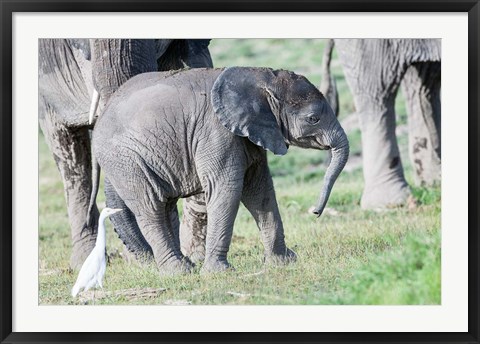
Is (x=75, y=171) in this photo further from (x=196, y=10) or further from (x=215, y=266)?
(x=196, y=10)

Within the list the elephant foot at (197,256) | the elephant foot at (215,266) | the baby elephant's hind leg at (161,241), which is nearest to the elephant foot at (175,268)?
the baby elephant's hind leg at (161,241)

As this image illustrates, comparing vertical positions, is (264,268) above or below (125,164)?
below

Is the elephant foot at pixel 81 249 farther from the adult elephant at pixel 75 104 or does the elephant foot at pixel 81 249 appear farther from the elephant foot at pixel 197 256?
the elephant foot at pixel 197 256

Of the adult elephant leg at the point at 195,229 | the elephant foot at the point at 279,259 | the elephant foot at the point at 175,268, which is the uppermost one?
the adult elephant leg at the point at 195,229

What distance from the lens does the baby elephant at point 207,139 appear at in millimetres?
11719

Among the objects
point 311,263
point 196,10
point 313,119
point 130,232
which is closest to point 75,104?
point 130,232

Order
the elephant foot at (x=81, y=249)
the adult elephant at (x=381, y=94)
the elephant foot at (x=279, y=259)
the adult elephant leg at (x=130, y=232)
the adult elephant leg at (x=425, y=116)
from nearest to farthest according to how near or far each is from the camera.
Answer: the elephant foot at (x=279, y=259), the adult elephant leg at (x=130, y=232), the elephant foot at (x=81, y=249), the adult elephant at (x=381, y=94), the adult elephant leg at (x=425, y=116)

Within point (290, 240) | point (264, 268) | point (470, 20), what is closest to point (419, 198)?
point (290, 240)

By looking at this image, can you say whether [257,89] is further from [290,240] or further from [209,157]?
[290,240]

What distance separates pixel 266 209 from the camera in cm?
1216

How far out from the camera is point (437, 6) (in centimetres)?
1084

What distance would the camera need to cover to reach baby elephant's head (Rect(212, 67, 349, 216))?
38.3ft

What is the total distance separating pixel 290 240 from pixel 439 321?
10.2ft

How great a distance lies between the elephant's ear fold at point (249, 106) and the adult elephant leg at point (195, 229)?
151 cm
